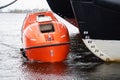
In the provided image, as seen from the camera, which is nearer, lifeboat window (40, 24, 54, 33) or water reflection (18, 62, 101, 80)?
water reflection (18, 62, 101, 80)

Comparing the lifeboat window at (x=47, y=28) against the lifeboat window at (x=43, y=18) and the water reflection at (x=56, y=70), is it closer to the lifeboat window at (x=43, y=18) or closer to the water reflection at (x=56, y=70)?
the lifeboat window at (x=43, y=18)

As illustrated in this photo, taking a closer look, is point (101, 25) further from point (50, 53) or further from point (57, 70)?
point (57, 70)

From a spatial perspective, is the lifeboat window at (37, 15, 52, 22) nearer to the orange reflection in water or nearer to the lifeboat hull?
the lifeboat hull

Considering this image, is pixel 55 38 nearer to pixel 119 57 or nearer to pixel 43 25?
pixel 43 25

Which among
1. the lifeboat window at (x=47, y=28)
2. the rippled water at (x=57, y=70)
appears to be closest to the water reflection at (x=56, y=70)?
the rippled water at (x=57, y=70)

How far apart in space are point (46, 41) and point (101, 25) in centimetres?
216

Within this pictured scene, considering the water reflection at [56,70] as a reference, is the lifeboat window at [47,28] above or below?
above

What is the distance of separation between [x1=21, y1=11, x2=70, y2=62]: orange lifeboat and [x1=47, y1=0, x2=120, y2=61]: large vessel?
884 millimetres

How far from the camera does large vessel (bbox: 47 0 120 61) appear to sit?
15625 millimetres

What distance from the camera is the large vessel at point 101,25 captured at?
1562 cm

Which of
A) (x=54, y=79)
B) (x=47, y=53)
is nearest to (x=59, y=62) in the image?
(x=47, y=53)

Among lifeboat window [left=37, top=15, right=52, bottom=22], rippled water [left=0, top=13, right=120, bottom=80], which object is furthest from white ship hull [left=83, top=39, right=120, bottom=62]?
lifeboat window [left=37, top=15, right=52, bottom=22]

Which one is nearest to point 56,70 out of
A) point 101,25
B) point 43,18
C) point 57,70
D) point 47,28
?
point 57,70

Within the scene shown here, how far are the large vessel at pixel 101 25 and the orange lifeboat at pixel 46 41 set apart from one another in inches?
34.8
